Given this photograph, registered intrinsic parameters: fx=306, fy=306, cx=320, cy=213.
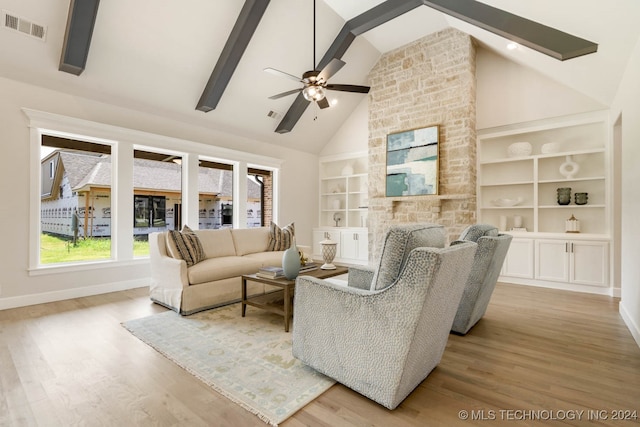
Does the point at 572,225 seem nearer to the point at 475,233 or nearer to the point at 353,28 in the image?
the point at 475,233

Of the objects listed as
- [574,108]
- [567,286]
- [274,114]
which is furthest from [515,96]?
[274,114]

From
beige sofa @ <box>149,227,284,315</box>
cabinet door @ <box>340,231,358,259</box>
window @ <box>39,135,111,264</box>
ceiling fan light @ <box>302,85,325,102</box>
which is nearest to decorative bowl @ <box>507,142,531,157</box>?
cabinet door @ <box>340,231,358,259</box>

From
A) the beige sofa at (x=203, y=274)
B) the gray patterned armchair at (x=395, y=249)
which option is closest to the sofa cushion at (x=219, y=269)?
the beige sofa at (x=203, y=274)

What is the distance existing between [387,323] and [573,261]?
4.30 m

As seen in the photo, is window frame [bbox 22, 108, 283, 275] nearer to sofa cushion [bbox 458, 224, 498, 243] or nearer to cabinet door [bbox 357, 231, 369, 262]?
cabinet door [bbox 357, 231, 369, 262]

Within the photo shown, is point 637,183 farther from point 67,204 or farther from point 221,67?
point 67,204

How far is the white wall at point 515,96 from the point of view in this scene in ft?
14.8

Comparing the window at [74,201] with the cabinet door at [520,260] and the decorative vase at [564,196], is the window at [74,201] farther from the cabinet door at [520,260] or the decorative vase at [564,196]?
the decorative vase at [564,196]

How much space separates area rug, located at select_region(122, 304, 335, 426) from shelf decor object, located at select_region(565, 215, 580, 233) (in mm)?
4432

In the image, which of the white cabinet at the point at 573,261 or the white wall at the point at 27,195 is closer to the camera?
the white wall at the point at 27,195

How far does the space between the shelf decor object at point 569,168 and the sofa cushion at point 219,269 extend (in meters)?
4.74

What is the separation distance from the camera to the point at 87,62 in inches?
147

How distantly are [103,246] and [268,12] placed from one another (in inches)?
160

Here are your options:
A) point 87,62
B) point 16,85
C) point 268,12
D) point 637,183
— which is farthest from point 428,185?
point 16,85
